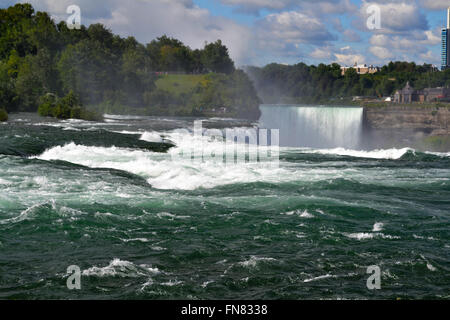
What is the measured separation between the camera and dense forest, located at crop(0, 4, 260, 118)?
232 ft

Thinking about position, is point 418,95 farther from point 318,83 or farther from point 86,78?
point 86,78

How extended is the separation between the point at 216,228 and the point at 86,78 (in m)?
64.7

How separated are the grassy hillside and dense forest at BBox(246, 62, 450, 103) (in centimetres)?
2089

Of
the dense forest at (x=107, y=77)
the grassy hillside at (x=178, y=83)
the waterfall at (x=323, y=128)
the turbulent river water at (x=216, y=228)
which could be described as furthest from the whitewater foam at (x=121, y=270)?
the grassy hillside at (x=178, y=83)

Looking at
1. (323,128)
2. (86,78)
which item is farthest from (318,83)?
(86,78)

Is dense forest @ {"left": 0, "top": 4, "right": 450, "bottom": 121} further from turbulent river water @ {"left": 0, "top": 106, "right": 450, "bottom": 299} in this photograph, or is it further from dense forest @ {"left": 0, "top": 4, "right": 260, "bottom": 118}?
turbulent river water @ {"left": 0, "top": 106, "right": 450, "bottom": 299}

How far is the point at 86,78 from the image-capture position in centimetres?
7631

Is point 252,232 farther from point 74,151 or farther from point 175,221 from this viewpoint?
point 74,151

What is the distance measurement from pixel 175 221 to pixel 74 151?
1512 centimetres

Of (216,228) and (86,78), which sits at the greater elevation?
(86,78)

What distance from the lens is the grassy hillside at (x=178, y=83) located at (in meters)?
85.6

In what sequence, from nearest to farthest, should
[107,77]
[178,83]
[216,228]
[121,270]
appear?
[121,270] < [216,228] < [107,77] < [178,83]
